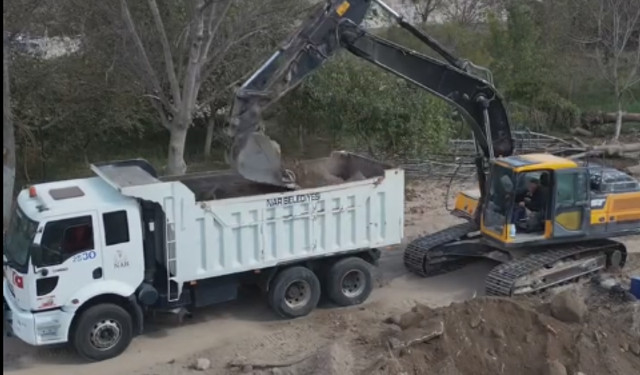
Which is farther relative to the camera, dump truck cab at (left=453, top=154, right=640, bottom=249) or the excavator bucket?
dump truck cab at (left=453, top=154, right=640, bottom=249)

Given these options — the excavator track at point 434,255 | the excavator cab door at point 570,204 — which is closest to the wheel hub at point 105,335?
the excavator track at point 434,255

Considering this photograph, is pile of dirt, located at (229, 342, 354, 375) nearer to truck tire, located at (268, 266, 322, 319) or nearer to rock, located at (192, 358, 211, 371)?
rock, located at (192, 358, 211, 371)

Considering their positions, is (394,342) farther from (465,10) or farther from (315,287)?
(465,10)

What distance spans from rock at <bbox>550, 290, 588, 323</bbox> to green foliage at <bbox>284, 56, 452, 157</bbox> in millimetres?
9429

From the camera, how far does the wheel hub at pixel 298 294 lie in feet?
41.9

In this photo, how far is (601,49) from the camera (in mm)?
28891

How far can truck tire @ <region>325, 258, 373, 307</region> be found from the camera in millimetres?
13000

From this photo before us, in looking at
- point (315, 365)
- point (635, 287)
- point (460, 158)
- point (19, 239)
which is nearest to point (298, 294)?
point (315, 365)

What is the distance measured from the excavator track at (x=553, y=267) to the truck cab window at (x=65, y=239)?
19.9 ft

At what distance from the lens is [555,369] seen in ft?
33.0

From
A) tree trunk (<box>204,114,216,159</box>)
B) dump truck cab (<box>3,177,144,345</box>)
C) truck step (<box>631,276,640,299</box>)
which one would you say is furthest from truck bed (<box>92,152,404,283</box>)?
tree trunk (<box>204,114,216,159</box>)

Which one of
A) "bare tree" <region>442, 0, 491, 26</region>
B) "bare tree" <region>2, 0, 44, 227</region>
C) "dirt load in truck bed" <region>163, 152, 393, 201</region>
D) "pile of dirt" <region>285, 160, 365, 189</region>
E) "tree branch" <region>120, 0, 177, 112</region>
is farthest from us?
"bare tree" <region>442, 0, 491, 26</region>

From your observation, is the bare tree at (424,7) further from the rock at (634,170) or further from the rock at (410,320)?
the rock at (410,320)

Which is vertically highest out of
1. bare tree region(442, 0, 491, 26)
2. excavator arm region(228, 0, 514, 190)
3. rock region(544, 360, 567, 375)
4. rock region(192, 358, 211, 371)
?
bare tree region(442, 0, 491, 26)
